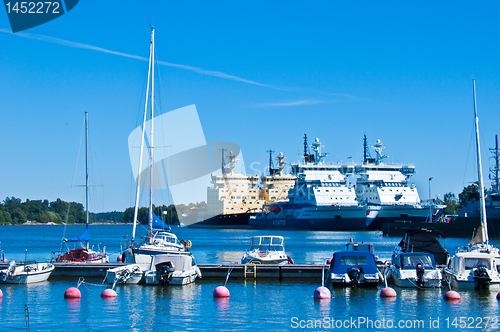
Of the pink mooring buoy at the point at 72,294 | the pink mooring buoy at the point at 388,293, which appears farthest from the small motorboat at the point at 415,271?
the pink mooring buoy at the point at 72,294

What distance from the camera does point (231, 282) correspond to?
76.0 feet

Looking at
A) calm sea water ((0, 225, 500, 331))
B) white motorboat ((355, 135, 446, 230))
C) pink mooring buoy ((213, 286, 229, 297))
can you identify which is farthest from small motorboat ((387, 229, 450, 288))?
white motorboat ((355, 135, 446, 230))

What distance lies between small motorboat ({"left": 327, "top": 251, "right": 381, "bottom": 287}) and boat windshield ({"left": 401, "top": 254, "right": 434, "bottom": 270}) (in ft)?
3.73

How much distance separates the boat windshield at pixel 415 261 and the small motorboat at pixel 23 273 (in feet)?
48.0

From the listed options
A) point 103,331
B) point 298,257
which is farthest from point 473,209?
point 103,331

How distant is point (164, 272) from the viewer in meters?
21.3

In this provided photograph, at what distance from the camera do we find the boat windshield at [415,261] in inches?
806

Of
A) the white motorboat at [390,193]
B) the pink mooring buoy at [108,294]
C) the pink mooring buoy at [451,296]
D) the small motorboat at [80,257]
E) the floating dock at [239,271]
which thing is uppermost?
the white motorboat at [390,193]

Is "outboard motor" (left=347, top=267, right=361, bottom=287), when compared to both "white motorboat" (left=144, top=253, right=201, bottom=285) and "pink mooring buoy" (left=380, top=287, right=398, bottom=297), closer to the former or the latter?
"pink mooring buoy" (left=380, top=287, right=398, bottom=297)

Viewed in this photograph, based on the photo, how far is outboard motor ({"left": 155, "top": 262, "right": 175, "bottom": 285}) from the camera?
21281 millimetres

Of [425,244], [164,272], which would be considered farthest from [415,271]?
[164,272]

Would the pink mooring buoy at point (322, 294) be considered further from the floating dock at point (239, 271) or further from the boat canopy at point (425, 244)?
the boat canopy at point (425, 244)

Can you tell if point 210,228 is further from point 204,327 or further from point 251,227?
point 204,327

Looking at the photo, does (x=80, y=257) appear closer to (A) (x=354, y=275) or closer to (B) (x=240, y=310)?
(B) (x=240, y=310)
